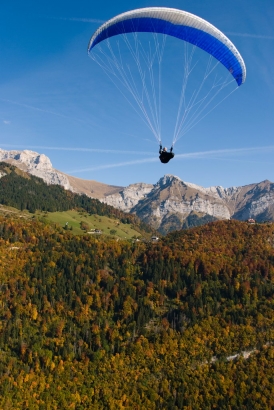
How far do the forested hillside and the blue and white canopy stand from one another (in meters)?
86.2

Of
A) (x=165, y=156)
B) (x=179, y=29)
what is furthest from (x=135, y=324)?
(x=179, y=29)

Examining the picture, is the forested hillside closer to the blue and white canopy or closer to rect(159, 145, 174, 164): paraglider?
rect(159, 145, 174, 164): paraglider

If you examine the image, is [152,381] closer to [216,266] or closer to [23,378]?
[23,378]

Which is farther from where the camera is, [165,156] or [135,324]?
[135,324]

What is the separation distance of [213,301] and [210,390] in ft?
141

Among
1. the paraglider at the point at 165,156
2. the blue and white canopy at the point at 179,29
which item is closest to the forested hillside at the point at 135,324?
the paraglider at the point at 165,156

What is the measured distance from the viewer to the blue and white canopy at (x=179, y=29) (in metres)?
50.0

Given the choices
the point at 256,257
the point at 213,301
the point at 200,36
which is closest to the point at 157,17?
the point at 200,36

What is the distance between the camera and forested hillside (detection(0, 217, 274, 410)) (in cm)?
10000

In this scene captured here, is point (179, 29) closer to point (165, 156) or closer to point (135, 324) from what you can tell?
point (165, 156)

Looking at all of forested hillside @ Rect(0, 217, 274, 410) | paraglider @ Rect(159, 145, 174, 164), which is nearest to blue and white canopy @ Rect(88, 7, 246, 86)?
paraglider @ Rect(159, 145, 174, 164)

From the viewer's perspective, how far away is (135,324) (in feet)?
423

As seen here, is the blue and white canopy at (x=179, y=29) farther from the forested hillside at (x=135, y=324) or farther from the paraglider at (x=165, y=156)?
the forested hillside at (x=135, y=324)

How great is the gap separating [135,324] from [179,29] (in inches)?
4053
